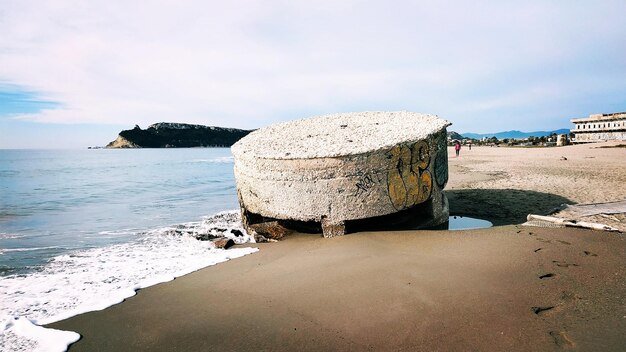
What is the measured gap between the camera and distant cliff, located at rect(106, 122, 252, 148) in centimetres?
12381

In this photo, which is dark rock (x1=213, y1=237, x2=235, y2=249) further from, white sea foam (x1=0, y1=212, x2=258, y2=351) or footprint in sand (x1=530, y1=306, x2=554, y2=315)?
footprint in sand (x1=530, y1=306, x2=554, y2=315)

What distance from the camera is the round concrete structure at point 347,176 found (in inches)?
177

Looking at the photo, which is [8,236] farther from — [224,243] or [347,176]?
[347,176]

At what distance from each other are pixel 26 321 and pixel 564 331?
388 cm

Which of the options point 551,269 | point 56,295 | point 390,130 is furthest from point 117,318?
point 390,130

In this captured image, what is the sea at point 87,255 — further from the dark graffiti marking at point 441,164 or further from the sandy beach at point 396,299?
the dark graffiti marking at point 441,164

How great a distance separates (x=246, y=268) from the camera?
387 cm

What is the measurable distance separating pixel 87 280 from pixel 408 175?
3.98m

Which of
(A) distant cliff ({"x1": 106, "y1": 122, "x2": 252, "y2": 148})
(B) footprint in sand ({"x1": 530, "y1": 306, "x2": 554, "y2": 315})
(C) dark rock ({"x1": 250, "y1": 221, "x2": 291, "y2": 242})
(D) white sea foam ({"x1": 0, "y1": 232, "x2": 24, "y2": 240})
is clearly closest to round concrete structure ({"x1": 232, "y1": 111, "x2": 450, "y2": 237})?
(C) dark rock ({"x1": 250, "y1": 221, "x2": 291, "y2": 242})

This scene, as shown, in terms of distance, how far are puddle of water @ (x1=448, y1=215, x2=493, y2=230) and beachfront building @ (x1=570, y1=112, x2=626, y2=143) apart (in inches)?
1569

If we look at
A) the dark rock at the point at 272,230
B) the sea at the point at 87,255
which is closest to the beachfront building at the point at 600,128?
the sea at the point at 87,255

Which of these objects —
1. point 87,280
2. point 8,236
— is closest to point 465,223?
point 87,280

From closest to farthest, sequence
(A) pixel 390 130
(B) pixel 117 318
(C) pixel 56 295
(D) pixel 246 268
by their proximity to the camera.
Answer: (B) pixel 117 318
(C) pixel 56 295
(D) pixel 246 268
(A) pixel 390 130

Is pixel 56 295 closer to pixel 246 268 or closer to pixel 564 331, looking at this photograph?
pixel 246 268
